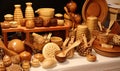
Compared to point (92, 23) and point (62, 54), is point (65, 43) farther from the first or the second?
point (92, 23)

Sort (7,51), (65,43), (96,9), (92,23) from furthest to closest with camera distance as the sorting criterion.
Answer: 1. (96,9)
2. (92,23)
3. (65,43)
4. (7,51)

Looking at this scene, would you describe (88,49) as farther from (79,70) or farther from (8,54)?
(8,54)

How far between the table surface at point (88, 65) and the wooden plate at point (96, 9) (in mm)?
349

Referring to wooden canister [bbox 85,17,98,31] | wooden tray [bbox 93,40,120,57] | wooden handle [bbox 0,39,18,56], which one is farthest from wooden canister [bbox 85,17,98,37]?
wooden handle [bbox 0,39,18,56]

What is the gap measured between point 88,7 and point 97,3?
7 centimetres

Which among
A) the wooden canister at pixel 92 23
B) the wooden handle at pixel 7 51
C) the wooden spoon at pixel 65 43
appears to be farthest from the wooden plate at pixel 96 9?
the wooden handle at pixel 7 51

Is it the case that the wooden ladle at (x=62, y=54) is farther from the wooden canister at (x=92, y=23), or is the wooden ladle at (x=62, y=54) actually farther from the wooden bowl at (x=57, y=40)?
the wooden canister at (x=92, y=23)

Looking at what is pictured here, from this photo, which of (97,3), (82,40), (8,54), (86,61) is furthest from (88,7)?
(8,54)

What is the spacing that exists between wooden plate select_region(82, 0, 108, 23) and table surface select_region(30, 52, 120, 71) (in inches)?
13.7

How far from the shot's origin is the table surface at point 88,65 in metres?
1.02

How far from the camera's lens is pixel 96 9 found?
54.0 inches

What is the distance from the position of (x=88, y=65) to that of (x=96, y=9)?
1.58ft

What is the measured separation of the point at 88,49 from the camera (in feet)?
3.65

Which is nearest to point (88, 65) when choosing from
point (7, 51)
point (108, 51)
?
point (108, 51)
